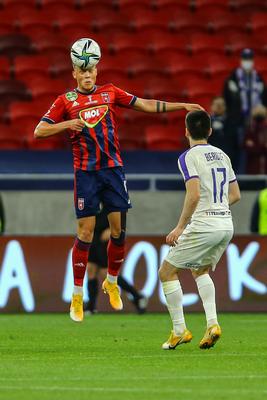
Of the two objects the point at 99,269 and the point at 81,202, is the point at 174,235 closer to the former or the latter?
the point at 81,202

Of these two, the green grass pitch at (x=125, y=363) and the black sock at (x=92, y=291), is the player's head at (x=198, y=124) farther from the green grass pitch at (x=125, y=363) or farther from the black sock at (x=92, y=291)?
the black sock at (x=92, y=291)

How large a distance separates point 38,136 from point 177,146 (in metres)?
8.85

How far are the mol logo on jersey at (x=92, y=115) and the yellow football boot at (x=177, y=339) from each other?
2.10 m

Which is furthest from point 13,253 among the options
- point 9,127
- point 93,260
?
point 9,127

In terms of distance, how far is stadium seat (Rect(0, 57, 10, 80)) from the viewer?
21.4 m

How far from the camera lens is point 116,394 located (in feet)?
25.7

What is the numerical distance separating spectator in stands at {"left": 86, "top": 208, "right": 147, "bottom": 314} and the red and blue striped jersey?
14.6 feet

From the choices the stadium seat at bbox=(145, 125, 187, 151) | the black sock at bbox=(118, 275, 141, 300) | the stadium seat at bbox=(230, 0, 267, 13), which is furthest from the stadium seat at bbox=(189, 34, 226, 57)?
the black sock at bbox=(118, 275, 141, 300)

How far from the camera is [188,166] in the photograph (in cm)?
1015

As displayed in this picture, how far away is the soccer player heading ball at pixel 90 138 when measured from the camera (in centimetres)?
1132

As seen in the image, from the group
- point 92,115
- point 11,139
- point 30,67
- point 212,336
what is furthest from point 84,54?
point 30,67

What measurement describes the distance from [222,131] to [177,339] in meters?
8.38

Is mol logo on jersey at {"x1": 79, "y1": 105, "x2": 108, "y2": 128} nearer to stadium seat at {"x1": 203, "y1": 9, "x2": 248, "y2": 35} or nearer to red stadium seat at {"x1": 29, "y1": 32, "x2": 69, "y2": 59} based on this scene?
red stadium seat at {"x1": 29, "y1": 32, "x2": 69, "y2": 59}

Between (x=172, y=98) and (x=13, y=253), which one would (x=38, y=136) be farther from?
(x=172, y=98)
